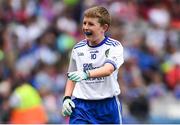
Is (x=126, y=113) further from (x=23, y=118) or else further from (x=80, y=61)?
(x=80, y=61)

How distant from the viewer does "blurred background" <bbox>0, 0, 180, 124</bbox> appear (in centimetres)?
1442

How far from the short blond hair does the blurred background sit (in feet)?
19.5

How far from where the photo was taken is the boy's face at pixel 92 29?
27.2 feet

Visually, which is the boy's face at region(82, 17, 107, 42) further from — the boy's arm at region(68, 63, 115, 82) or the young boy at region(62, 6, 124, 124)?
the boy's arm at region(68, 63, 115, 82)

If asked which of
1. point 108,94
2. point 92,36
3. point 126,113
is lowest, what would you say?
point 126,113

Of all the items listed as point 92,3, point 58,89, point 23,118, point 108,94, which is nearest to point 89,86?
point 108,94

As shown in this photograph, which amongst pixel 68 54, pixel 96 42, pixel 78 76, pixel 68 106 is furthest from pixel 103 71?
pixel 68 54

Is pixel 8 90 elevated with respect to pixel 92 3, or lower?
lower

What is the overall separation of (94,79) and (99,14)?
742mm

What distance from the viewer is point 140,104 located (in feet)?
47.3

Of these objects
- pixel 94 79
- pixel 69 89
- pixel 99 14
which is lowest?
pixel 69 89

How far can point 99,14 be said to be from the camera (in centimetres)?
833

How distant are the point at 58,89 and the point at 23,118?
1578mm

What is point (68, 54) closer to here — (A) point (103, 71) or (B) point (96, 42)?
(B) point (96, 42)
